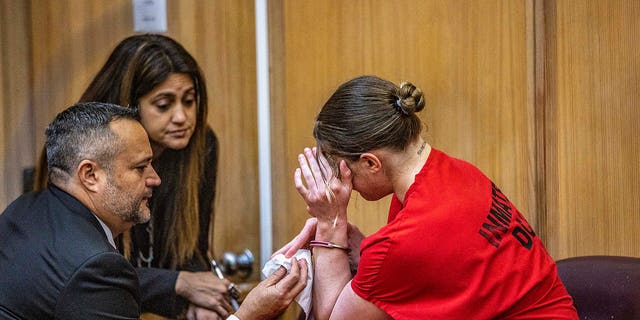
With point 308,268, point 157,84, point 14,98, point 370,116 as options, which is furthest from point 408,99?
point 14,98

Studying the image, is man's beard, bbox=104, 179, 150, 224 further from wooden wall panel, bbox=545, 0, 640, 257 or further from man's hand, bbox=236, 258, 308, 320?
wooden wall panel, bbox=545, 0, 640, 257

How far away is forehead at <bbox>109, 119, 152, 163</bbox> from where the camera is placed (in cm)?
217

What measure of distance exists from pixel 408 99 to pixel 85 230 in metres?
0.78

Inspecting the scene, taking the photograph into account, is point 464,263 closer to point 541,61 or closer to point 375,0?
point 541,61

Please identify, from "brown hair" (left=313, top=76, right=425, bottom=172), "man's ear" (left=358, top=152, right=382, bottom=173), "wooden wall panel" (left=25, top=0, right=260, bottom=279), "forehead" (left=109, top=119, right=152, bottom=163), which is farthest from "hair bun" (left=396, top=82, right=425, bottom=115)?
"wooden wall panel" (left=25, top=0, right=260, bottom=279)

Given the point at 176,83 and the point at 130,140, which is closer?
the point at 130,140

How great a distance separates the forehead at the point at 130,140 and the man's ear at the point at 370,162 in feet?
1.79

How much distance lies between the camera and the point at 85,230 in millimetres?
1985

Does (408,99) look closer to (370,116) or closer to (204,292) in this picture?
(370,116)

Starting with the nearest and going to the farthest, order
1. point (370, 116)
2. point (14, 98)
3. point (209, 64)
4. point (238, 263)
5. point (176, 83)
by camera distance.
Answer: point (370, 116), point (14, 98), point (176, 83), point (209, 64), point (238, 263)

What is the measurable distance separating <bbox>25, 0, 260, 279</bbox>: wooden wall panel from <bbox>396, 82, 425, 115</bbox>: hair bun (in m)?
1.08

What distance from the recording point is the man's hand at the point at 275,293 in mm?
2186

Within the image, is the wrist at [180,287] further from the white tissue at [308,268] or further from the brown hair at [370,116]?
the brown hair at [370,116]

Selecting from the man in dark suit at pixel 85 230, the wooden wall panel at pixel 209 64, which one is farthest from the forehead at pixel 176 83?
the man in dark suit at pixel 85 230
